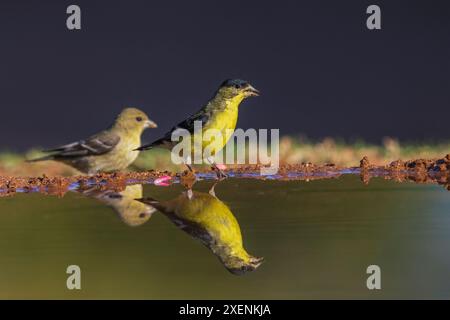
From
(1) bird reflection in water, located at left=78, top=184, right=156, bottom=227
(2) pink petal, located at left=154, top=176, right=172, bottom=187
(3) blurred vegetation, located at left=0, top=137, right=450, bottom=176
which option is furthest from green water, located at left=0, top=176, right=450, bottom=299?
(3) blurred vegetation, located at left=0, top=137, right=450, bottom=176

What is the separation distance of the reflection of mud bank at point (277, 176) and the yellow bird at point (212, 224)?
1301 millimetres

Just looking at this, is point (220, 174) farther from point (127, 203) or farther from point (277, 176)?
point (127, 203)

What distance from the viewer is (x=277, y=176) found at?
9336 mm

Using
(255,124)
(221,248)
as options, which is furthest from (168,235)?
(255,124)

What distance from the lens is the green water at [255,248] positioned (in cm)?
464

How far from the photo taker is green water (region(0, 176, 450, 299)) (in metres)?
4.64

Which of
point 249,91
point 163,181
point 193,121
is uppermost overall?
point 249,91

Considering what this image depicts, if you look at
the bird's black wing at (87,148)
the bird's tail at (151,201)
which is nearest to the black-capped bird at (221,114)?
the bird's black wing at (87,148)

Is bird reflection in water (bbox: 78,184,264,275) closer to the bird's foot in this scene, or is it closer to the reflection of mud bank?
the reflection of mud bank

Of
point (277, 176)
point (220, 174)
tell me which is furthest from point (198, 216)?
point (277, 176)

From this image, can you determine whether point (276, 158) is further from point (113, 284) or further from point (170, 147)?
point (113, 284)

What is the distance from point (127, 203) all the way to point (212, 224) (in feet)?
4.27

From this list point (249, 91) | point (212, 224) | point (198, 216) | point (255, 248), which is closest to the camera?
point (255, 248)

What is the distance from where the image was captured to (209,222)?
640 cm
